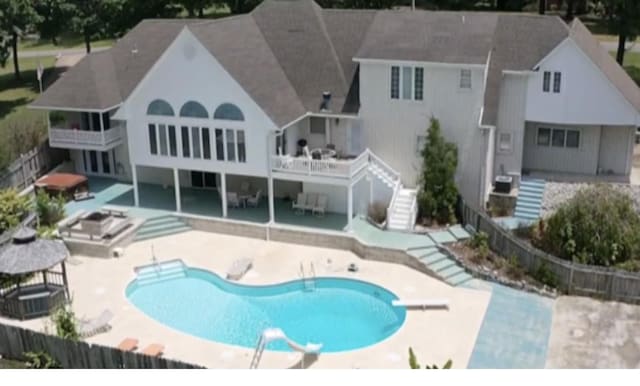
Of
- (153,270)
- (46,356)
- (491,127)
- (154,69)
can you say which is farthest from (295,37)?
(46,356)

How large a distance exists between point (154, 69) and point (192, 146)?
370cm

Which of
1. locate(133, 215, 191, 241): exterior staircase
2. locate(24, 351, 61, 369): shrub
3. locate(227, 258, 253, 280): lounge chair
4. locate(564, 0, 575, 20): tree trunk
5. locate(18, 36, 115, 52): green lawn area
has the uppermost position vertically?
locate(564, 0, 575, 20): tree trunk

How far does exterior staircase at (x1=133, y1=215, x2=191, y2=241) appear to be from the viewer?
33.6 m

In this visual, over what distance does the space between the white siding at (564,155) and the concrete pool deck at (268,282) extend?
9700 millimetres

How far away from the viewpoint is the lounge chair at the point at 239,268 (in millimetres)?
29688

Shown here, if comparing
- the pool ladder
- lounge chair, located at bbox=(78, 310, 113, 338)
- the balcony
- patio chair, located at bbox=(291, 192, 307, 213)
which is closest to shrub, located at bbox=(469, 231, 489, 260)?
the pool ladder

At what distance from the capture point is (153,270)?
30609 mm

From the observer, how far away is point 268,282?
29.4 meters

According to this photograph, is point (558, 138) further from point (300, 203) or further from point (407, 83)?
point (300, 203)

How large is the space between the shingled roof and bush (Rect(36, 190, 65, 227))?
513cm

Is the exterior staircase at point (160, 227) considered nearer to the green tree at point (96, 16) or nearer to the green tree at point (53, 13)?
the green tree at point (96, 16)

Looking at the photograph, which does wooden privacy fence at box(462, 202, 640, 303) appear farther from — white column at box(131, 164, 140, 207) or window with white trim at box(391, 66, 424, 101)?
white column at box(131, 164, 140, 207)
